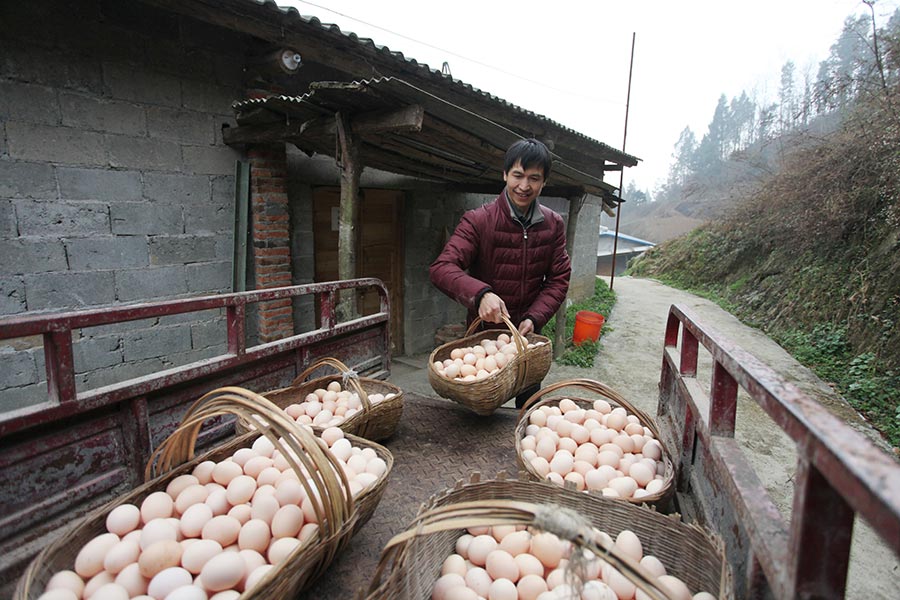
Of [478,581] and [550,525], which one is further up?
[550,525]

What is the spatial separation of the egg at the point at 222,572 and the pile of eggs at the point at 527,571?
0.52 m

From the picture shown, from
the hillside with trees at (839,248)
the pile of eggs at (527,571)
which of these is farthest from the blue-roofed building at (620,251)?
the pile of eggs at (527,571)

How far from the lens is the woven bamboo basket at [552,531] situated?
83cm

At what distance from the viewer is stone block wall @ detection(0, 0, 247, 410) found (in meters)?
3.15

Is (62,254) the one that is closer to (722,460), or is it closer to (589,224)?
(722,460)

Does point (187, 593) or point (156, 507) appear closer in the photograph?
point (187, 593)

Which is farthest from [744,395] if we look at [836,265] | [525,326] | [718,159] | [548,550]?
[718,159]

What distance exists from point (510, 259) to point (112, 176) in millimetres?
3312

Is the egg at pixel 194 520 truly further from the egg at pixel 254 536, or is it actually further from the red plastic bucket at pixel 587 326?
the red plastic bucket at pixel 587 326

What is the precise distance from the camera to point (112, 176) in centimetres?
355

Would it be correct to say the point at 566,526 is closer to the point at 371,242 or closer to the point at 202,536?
the point at 202,536

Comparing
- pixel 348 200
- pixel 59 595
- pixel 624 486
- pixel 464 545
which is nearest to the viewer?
pixel 59 595

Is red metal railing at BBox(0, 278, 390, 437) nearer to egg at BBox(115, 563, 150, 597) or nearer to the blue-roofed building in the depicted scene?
egg at BBox(115, 563, 150, 597)

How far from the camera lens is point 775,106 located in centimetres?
3738
